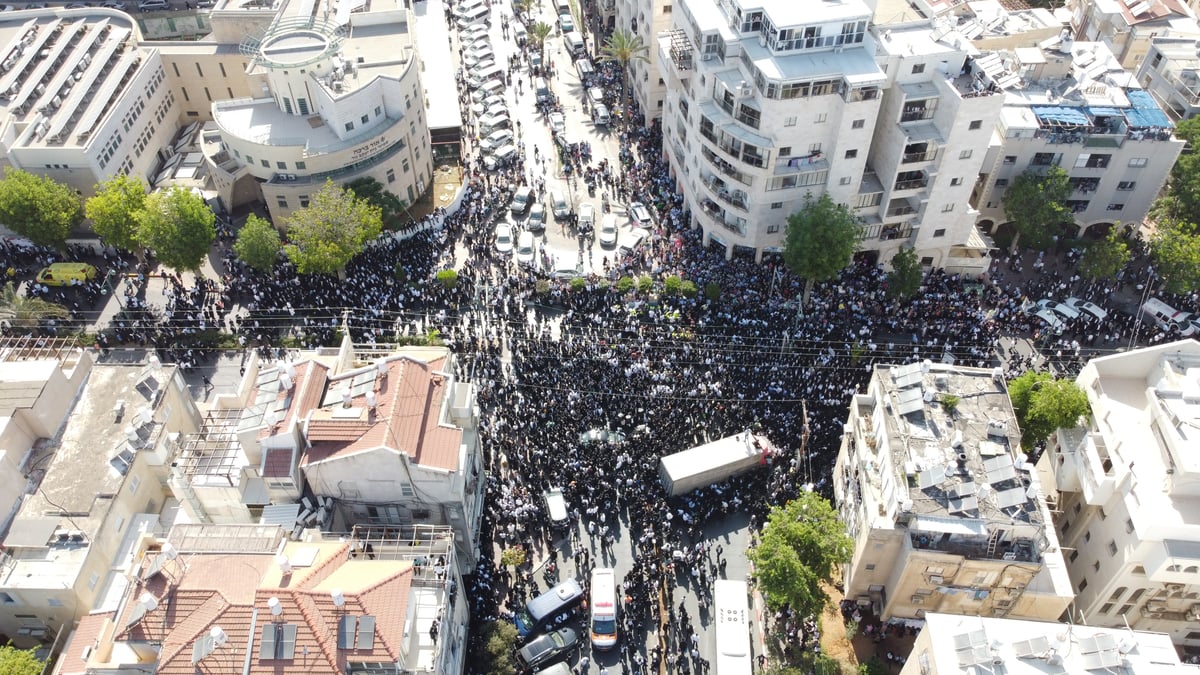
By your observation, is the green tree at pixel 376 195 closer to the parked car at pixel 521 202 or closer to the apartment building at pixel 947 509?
the parked car at pixel 521 202

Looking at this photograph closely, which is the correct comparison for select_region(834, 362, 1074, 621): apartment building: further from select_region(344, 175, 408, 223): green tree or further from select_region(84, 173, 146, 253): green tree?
select_region(84, 173, 146, 253): green tree

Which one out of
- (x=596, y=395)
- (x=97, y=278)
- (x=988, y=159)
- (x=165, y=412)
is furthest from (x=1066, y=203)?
(x=97, y=278)

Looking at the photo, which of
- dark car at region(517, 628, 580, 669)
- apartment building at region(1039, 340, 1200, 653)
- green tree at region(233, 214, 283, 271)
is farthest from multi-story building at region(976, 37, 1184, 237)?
green tree at region(233, 214, 283, 271)

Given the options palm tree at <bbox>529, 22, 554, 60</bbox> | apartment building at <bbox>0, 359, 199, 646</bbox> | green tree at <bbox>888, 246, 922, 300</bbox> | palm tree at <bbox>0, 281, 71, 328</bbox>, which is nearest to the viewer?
apartment building at <bbox>0, 359, 199, 646</bbox>

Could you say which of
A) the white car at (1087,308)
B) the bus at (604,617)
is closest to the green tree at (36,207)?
the bus at (604,617)

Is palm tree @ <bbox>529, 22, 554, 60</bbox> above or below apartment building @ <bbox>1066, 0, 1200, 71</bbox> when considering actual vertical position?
below
